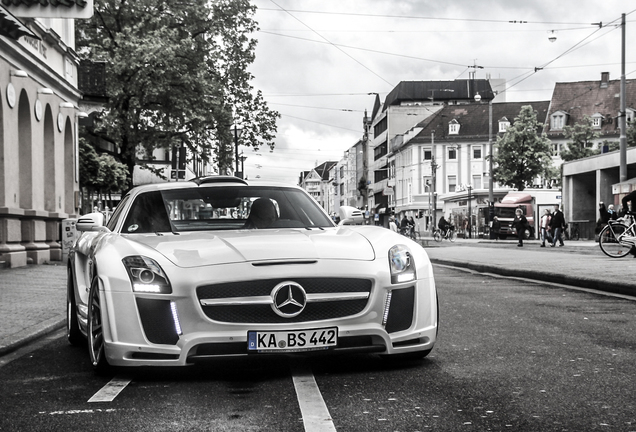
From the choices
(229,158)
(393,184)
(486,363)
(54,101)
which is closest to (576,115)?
(393,184)

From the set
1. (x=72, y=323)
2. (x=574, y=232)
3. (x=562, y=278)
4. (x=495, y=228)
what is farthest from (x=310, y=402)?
(x=495, y=228)

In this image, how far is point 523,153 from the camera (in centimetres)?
6856

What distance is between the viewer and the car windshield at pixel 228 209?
691 cm

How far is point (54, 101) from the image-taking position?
24.6 meters

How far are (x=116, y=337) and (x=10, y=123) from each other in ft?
51.4

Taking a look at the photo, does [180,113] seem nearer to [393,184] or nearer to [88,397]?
[88,397]

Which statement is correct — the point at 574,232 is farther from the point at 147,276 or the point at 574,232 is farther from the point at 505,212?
the point at 147,276

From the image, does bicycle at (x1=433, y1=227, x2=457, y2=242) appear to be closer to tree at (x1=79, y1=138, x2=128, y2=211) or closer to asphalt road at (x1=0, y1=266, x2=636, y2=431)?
tree at (x1=79, y1=138, x2=128, y2=211)

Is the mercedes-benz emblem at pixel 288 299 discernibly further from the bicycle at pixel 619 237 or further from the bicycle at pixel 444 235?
the bicycle at pixel 444 235

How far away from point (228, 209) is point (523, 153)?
209ft

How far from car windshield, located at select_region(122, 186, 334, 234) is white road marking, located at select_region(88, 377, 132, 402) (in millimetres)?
1518

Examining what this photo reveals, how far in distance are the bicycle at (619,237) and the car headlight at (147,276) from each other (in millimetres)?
16623

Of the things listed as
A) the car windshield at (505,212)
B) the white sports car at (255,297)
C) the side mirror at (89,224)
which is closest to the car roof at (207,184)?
the side mirror at (89,224)

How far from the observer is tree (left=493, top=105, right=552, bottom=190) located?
6838 centimetres
